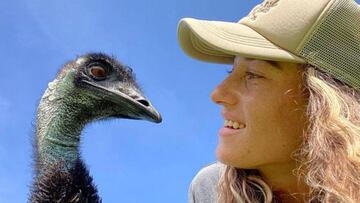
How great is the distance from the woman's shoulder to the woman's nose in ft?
1.60

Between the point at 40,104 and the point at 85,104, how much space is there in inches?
13.4

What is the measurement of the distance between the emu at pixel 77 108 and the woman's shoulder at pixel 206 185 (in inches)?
80.9

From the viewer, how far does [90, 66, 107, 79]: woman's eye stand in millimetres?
5630

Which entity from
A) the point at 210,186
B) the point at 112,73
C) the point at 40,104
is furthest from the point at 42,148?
the point at 210,186

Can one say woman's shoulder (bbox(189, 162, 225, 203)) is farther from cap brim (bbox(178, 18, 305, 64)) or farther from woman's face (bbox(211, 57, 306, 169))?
cap brim (bbox(178, 18, 305, 64))

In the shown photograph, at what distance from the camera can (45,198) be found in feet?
16.4

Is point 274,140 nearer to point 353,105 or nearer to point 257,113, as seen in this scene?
point 257,113

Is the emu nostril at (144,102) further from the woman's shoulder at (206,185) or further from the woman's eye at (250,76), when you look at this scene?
the woman's eye at (250,76)

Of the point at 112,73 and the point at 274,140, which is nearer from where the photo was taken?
the point at 274,140

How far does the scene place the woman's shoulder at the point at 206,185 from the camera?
2977mm

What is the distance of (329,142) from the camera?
93.4 inches

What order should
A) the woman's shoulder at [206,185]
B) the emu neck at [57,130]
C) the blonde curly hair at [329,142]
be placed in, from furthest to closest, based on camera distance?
1. the emu neck at [57,130]
2. the woman's shoulder at [206,185]
3. the blonde curly hair at [329,142]

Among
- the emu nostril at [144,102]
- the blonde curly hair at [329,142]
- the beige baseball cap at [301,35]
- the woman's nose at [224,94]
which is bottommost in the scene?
the blonde curly hair at [329,142]

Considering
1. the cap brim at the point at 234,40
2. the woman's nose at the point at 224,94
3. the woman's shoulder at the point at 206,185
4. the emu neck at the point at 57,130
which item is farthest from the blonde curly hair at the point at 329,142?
the emu neck at the point at 57,130
